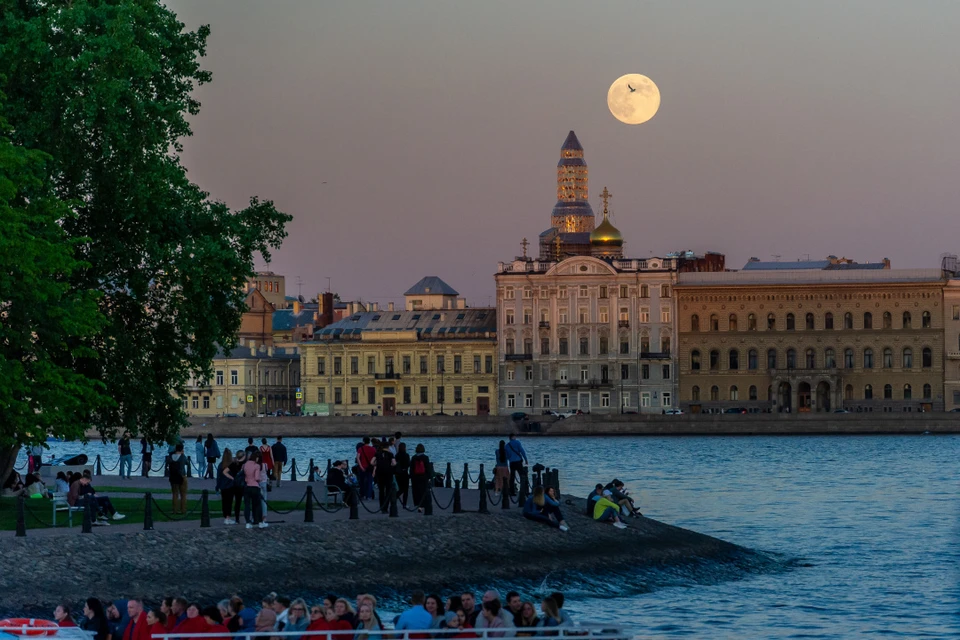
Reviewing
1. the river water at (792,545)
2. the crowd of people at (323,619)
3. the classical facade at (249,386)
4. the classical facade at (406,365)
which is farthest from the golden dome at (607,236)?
the crowd of people at (323,619)

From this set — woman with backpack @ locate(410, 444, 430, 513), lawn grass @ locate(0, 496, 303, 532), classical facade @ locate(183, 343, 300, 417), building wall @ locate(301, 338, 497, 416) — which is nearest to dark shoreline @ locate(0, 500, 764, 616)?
woman with backpack @ locate(410, 444, 430, 513)

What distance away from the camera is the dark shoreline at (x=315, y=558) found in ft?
78.9

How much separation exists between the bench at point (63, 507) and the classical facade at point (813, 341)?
9680 cm

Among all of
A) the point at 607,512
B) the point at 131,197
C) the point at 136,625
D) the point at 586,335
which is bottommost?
the point at 136,625

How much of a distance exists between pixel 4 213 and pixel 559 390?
102076 mm

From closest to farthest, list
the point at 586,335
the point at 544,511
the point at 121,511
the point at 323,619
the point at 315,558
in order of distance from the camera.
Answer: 1. the point at 323,619
2. the point at 315,558
3. the point at 121,511
4. the point at 544,511
5. the point at 586,335

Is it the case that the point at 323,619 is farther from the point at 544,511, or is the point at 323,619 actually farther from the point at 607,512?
the point at 607,512

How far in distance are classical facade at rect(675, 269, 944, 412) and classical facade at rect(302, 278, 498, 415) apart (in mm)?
14351

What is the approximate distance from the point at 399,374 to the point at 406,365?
2.61ft

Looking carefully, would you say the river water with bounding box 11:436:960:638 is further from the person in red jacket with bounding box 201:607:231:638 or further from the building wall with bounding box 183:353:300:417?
the building wall with bounding box 183:353:300:417

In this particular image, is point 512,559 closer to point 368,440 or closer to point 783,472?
point 368,440

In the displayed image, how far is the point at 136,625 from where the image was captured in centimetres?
1811

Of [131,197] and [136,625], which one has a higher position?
[131,197]

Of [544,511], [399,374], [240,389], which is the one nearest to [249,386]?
[240,389]
